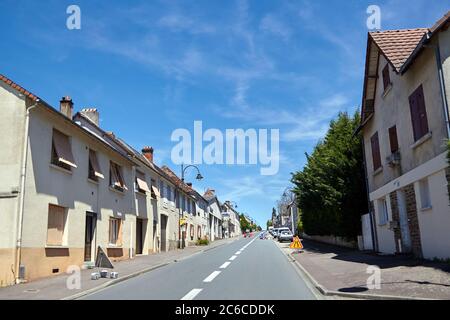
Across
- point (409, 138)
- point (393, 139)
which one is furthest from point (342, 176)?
point (409, 138)

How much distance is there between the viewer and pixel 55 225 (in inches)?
654

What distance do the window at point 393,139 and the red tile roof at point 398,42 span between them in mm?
2838

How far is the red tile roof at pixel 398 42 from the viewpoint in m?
17.0

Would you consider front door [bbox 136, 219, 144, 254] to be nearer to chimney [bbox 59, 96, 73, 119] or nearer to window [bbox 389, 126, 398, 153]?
chimney [bbox 59, 96, 73, 119]

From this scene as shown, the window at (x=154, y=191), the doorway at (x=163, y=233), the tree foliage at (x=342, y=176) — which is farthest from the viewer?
the doorway at (x=163, y=233)

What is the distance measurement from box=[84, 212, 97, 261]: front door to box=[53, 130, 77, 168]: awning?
320 cm

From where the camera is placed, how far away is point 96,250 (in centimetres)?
2003

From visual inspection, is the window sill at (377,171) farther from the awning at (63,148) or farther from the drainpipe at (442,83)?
the awning at (63,148)

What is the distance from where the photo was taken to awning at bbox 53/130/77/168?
16562 mm

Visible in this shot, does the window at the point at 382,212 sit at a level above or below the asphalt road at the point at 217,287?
above

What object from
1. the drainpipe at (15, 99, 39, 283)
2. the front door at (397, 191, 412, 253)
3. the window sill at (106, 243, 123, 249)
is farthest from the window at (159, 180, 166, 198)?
the front door at (397, 191, 412, 253)

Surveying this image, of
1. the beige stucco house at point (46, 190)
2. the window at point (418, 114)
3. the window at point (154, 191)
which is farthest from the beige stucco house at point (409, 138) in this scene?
the window at point (154, 191)

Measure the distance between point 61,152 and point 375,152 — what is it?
14.2 meters
